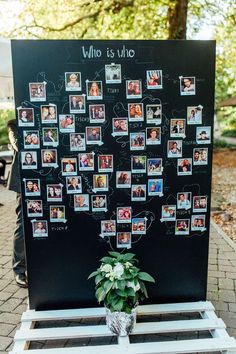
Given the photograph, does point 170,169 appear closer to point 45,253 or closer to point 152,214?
point 152,214

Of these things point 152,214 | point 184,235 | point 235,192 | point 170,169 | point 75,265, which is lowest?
point 235,192

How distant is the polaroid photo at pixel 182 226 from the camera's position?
328 centimetres


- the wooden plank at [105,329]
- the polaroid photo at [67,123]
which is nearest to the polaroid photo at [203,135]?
the polaroid photo at [67,123]

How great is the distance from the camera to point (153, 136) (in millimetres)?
3092

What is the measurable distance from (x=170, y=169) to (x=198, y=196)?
14.1 inches

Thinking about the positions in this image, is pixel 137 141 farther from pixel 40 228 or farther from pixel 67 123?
pixel 40 228

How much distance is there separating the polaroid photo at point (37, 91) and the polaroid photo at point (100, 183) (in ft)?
2.57

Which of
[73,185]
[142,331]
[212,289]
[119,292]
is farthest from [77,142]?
[212,289]

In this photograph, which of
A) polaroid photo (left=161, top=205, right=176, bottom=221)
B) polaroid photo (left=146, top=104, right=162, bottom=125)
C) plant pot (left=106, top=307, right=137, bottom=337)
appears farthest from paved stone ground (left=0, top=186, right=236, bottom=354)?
polaroid photo (left=146, top=104, right=162, bottom=125)

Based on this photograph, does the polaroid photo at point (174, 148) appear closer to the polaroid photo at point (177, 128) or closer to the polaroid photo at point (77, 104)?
the polaroid photo at point (177, 128)

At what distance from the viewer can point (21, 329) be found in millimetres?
3062

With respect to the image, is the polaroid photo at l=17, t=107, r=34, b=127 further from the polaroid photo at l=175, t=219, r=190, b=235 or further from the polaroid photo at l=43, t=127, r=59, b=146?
the polaroid photo at l=175, t=219, r=190, b=235

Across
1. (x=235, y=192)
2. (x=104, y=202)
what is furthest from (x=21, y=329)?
(x=235, y=192)

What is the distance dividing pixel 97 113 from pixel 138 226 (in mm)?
1033
